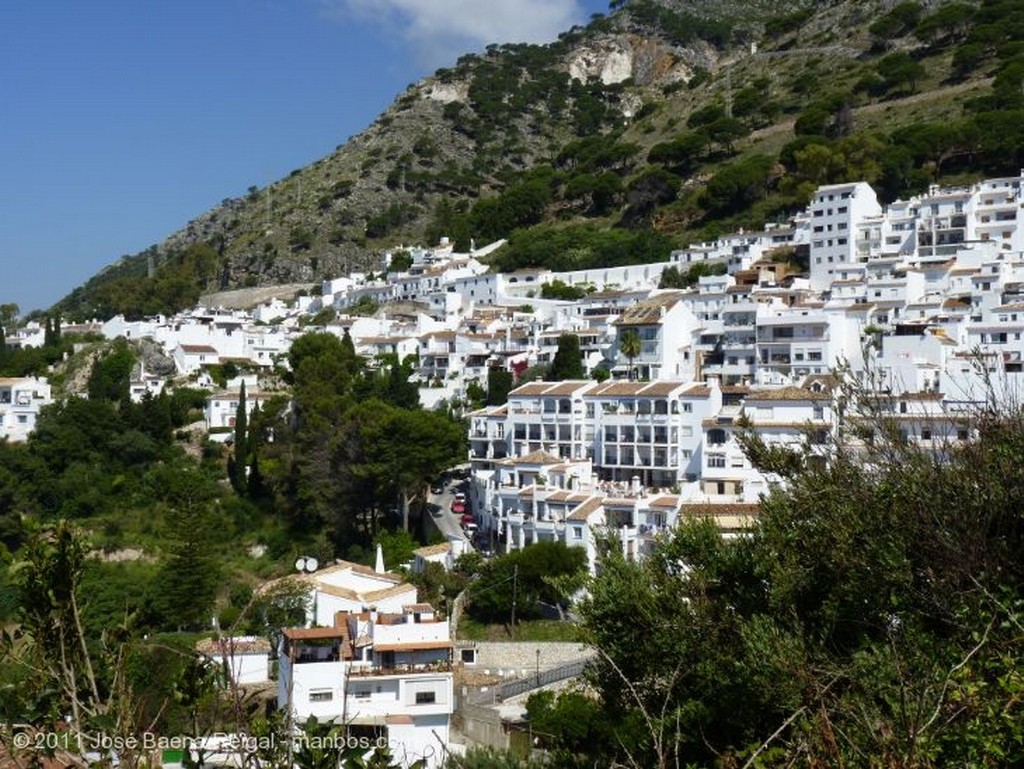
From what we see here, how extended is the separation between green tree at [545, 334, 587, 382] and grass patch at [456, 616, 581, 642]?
1805 centimetres

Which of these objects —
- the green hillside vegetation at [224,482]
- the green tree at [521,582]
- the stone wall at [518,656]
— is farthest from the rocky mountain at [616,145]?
the stone wall at [518,656]

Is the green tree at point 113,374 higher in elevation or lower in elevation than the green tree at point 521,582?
higher

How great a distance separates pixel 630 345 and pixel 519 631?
729 inches

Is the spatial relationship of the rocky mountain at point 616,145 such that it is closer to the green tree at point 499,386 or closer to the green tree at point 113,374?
the green tree at point 499,386

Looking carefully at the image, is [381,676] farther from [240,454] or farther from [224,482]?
[224,482]

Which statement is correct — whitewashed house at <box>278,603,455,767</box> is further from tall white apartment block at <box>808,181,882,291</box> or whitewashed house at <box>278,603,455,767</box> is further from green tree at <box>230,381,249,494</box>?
tall white apartment block at <box>808,181,882,291</box>

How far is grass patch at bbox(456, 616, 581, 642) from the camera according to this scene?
2867 cm

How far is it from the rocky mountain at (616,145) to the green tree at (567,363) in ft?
62.3

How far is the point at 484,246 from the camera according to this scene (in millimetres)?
80938

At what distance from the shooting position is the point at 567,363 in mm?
46875

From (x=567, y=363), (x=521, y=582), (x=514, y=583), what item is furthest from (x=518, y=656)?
(x=567, y=363)

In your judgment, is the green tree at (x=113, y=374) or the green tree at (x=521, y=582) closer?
the green tree at (x=521, y=582)

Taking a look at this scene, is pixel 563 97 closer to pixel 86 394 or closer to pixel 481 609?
pixel 86 394

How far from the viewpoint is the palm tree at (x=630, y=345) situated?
4503 cm
